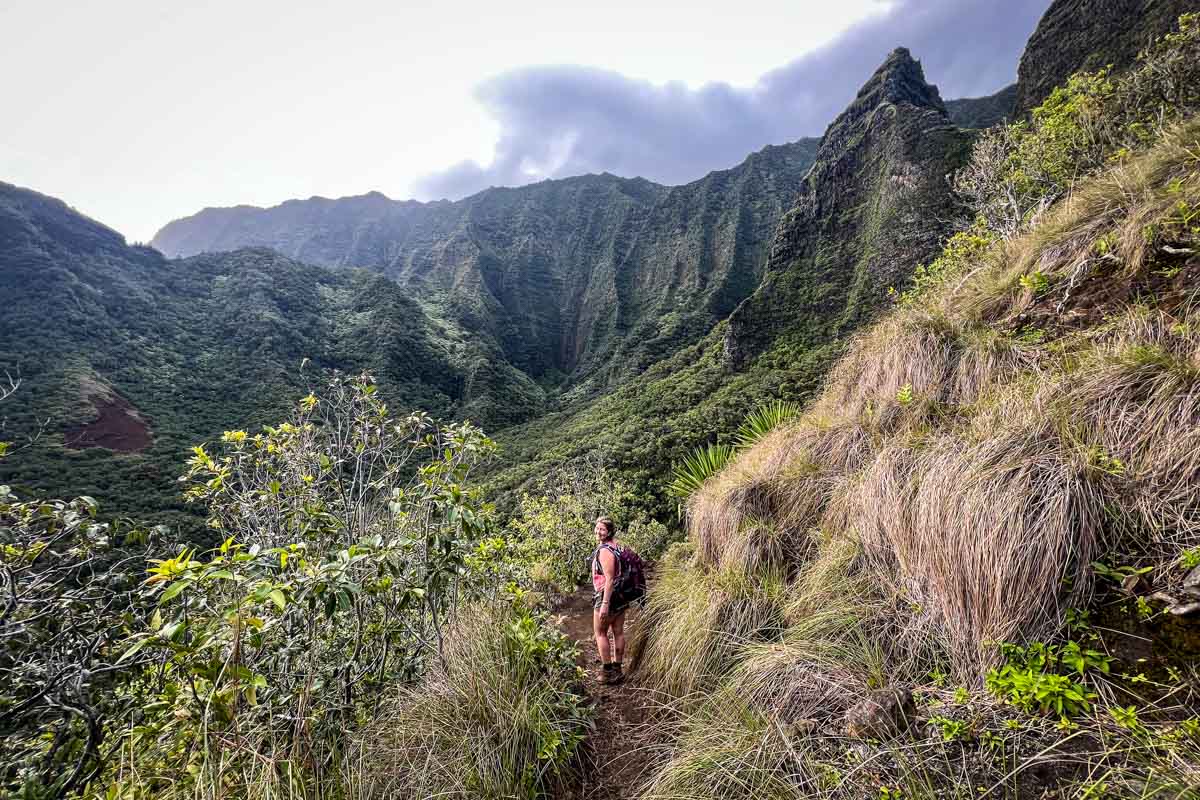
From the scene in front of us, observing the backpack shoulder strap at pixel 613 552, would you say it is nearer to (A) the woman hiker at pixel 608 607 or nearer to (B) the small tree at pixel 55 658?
(A) the woman hiker at pixel 608 607

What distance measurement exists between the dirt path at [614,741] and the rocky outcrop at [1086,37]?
30881mm

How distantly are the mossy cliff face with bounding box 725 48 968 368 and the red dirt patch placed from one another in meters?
47.6

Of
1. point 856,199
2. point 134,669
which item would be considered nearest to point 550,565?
point 134,669

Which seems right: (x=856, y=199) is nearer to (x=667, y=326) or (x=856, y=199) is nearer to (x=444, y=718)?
(x=667, y=326)

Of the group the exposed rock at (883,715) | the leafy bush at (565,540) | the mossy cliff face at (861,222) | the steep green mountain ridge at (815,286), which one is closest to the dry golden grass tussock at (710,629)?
the exposed rock at (883,715)

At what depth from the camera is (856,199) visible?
4062cm

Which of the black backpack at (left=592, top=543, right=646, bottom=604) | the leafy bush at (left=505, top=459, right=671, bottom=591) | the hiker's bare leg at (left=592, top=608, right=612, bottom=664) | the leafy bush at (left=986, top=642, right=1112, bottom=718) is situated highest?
the leafy bush at (left=986, top=642, right=1112, bottom=718)

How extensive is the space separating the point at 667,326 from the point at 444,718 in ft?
220

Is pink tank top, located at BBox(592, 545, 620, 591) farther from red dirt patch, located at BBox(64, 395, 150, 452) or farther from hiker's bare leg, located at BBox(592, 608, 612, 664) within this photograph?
red dirt patch, located at BBox(64, 395, 150, 452)

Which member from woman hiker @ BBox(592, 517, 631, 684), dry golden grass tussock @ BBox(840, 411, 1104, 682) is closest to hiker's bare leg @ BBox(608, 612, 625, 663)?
woman hiker @ BBox(592, 517, 631, 684)

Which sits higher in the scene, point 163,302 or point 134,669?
point 163,302

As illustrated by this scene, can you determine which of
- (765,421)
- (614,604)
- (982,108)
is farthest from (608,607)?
(982,108)

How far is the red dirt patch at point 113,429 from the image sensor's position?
32594mm

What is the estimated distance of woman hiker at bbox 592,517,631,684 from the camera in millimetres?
3775
